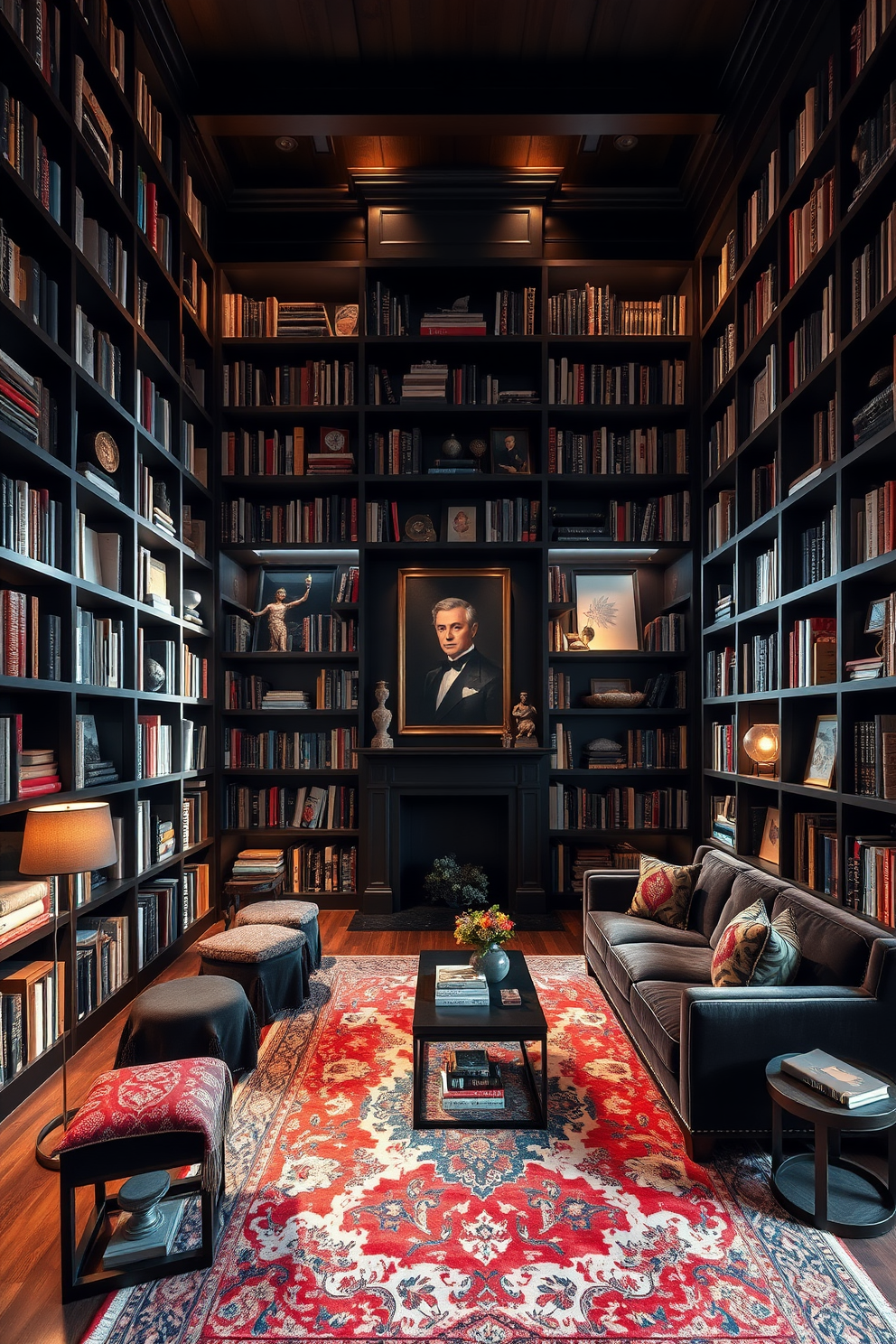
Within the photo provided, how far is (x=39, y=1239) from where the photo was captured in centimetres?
204

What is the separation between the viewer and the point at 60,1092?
2816 mm

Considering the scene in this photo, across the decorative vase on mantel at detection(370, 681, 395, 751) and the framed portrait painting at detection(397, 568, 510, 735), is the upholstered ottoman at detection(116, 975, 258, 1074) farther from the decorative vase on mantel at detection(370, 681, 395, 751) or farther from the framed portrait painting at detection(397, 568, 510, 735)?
the framed portrait painting at detection(397, 568, 510, 735)

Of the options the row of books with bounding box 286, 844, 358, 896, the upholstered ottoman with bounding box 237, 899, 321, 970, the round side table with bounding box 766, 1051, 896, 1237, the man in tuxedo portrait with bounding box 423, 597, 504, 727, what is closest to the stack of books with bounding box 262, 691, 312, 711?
the man in tuxedo portrait with bounding box 423, 597, 504, 727

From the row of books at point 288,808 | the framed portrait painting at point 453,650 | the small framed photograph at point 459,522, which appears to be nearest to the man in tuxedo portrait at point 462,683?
the framed portrait painting at point 453,650

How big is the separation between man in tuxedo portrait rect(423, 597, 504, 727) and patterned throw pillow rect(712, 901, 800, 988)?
2.82 meters

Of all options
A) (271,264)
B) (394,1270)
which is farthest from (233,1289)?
(271,264)

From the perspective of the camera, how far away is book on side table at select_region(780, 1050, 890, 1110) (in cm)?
204

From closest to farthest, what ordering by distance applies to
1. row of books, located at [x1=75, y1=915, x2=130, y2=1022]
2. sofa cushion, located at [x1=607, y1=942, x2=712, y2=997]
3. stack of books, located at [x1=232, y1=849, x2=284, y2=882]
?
1. sofa cushion, located at [x1=607, y1=942, x2=712, y2=997]
2. row of books, located at [x1=75, y1=915, x2=130, y2=1022]
3. stack of books, located at [x1=232, y1=849, x2=284, y2=882]

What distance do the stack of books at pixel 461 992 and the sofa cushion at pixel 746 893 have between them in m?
1.04

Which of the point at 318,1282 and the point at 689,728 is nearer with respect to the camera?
the point at 318,1282

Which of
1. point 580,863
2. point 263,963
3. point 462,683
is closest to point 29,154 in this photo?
point 263,963

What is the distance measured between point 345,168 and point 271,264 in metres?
0.73

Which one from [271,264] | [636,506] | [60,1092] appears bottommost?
[60,1092]

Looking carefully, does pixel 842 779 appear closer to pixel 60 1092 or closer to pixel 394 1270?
pixel 394 1270
